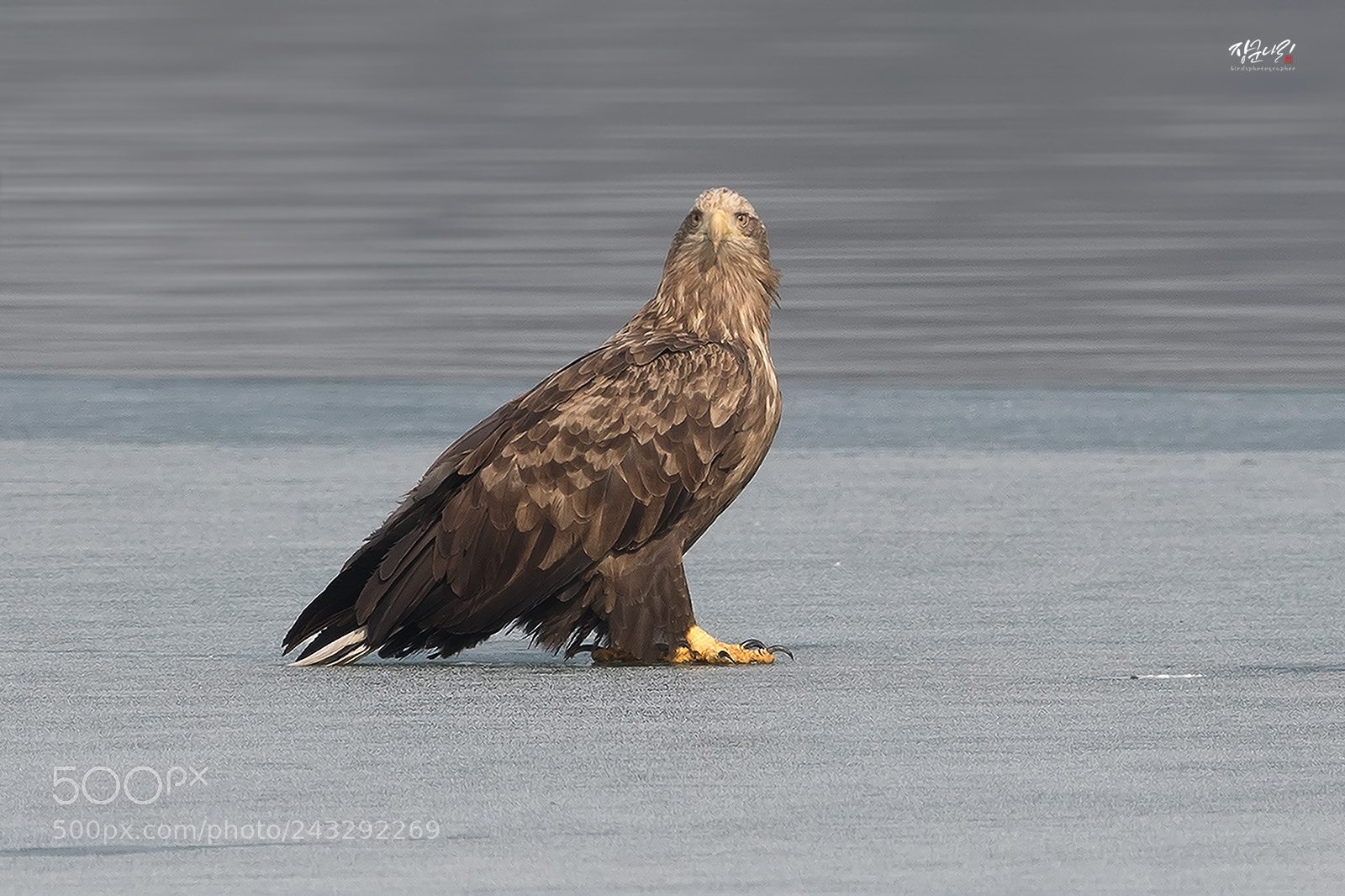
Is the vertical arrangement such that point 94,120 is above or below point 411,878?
above

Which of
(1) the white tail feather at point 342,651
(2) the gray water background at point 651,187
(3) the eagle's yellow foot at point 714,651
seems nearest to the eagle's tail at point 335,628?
(1) the white tail feather at point 342,651

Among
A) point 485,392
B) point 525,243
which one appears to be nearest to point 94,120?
point 525,243

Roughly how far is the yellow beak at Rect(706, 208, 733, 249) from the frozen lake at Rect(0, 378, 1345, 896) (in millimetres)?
1085

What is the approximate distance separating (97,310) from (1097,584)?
26.5 feet

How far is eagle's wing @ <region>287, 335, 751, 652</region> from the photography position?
7.06m

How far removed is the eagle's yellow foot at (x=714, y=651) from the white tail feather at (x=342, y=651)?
79 cm

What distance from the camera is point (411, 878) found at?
15.1 ft

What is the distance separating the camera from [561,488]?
7.06 metres

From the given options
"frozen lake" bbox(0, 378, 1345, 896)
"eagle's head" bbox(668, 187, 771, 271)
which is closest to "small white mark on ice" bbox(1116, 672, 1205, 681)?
"frozen lake" bbox(0, 378, 1345, 896)

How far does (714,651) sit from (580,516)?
48cm

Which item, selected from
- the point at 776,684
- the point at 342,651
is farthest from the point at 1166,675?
the point at 342,651

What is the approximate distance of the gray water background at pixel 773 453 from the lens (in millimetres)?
5176

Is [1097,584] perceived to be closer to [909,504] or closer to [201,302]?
[909,504]

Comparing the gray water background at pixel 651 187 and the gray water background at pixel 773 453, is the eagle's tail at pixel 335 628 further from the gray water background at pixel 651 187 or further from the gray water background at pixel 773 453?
the gray water background at pixel 651 187
